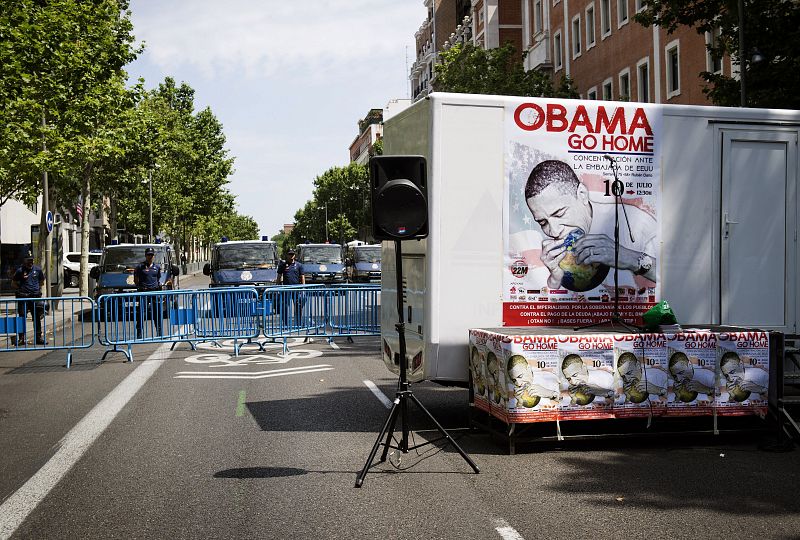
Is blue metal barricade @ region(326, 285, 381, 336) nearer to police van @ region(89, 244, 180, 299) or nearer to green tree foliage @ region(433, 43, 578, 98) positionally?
police van @ region(89, 244, 180, 299)

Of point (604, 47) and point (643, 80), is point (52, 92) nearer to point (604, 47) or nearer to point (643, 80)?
point (643, 80)

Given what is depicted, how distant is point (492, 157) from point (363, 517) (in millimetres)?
4136

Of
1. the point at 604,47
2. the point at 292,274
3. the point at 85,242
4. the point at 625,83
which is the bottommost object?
the point at 292,274

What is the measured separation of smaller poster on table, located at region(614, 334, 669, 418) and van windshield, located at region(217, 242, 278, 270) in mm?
21260

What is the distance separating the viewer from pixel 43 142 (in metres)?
27.7

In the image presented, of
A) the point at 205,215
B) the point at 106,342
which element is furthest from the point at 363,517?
the point at 205,215

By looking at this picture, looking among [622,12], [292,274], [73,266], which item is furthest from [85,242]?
[622,12]

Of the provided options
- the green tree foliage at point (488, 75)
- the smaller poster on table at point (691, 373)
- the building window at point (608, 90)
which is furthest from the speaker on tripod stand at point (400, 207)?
the building window at point (608, 90)

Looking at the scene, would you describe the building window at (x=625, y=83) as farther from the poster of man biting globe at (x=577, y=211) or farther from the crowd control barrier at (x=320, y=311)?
the poster of man biting globe at (x=577, y=211)

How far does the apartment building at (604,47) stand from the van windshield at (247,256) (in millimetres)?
13151

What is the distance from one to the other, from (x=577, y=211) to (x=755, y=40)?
14794 mm

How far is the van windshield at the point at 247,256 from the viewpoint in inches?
1142

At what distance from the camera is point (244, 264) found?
29.0 meters

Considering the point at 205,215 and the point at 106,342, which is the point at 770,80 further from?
the point at 205,215
